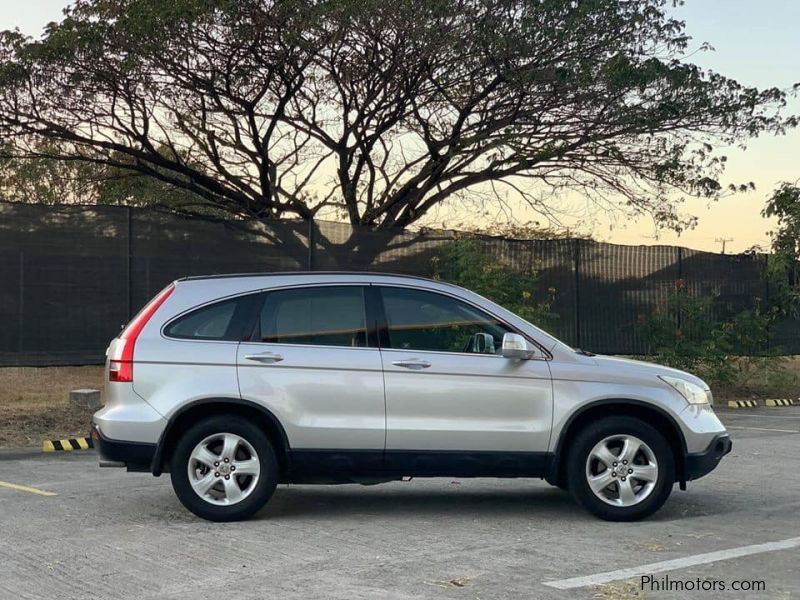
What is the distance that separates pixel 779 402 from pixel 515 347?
1260 centimetres

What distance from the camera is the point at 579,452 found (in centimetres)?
805

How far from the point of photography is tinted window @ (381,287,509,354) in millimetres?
8180

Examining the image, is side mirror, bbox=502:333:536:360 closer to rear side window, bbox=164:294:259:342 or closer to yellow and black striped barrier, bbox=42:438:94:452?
rear side window, bbox=164:294:259:342

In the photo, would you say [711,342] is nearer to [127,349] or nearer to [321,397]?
[321,397]

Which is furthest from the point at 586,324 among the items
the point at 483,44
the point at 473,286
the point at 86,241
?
the point at 86,241

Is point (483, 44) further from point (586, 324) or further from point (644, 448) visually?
point (644, 448)

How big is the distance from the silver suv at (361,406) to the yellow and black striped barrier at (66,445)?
4.78 m

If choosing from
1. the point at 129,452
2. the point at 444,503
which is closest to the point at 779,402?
the point at 444,503

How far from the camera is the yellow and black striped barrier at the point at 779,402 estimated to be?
18844 mm

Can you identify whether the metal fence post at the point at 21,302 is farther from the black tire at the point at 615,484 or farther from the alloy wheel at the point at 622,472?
the alloy wheel at the point at 622,472

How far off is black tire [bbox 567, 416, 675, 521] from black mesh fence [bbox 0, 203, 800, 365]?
345 inches

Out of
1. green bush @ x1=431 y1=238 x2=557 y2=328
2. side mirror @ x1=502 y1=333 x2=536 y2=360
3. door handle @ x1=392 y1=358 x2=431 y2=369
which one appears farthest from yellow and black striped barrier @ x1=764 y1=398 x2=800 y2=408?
door handle @ x1=392 y1=358 x2=431 y2=369

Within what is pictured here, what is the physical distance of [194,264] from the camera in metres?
15.7

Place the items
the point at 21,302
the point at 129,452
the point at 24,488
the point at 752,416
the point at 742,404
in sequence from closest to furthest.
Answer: the point at 129,452 → the point at 24,488 → the point at 21,302 → the point at 752,416 → the point at 742,404
